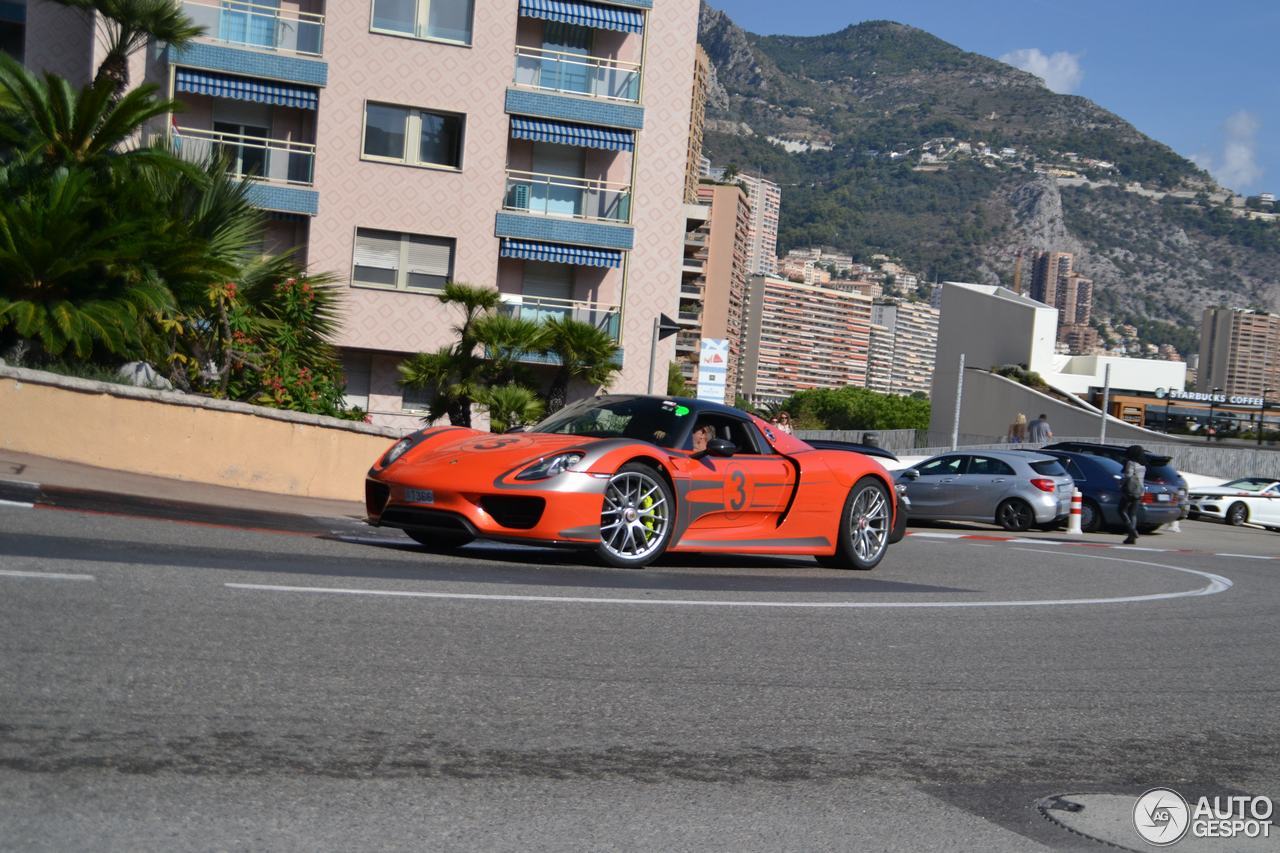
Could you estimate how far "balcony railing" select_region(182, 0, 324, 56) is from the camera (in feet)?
108

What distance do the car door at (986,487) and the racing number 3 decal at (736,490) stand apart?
14.3 metres

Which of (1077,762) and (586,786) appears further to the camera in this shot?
(1077,762)

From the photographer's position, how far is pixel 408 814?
388 cm

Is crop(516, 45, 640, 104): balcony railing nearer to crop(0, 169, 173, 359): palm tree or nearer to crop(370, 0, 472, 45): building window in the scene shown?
crop(370, 0, 472, 45): building window

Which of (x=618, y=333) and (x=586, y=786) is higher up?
(x=618, y=333)

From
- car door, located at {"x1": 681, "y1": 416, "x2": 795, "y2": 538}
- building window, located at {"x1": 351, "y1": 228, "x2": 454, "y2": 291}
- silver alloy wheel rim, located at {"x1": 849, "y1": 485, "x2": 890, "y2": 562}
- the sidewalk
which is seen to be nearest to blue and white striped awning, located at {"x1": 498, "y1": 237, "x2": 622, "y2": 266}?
building window, located at {"x1": 351, "y1": 228, "x2": 454, "y2": 291}

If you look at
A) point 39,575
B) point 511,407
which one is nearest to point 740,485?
point 39,575

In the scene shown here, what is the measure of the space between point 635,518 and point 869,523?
2.79 meters

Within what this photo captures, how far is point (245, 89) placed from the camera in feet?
107

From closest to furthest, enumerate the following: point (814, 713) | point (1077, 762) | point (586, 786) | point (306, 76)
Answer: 1. point (586, 786)
2. point (1077, 762)
3. point (814, 713)
4. point (306, 76)

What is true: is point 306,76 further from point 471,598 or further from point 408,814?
point 408,814

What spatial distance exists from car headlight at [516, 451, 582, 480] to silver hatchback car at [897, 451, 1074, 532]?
578 inches

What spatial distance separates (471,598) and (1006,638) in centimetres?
299

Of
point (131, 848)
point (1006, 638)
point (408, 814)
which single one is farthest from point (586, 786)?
point (1006, 638)
